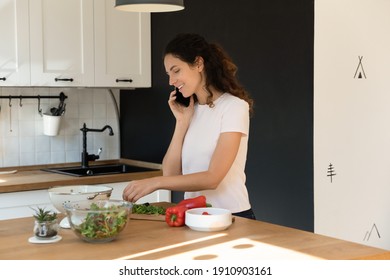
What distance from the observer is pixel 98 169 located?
487 centimetres

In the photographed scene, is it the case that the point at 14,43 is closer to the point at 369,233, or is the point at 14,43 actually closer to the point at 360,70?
the point at 360,70

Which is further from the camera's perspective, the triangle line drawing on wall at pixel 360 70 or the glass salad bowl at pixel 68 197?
the triangle line drawing on wall at pixel 360 70

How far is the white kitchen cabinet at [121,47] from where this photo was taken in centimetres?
461

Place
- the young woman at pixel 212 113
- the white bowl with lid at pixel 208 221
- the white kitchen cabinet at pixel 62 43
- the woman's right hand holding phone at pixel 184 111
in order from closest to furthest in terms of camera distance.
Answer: the white bowl with lid at pixel 208 221, the young woman at pixel 212 113, the woman's right hand holding phone at pixel 184 111, the white kitchen cabinet at pixel 62 43

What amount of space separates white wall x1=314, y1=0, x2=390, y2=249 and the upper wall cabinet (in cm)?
146

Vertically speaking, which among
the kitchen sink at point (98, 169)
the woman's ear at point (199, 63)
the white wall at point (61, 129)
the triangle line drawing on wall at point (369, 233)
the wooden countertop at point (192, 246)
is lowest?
the triangle line drawing on wall at point (369, 233)

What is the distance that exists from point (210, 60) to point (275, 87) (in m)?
1.22

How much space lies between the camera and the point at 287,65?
4.03 m

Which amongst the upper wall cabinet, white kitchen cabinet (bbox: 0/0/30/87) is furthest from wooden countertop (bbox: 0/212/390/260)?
the upper wall cabinet

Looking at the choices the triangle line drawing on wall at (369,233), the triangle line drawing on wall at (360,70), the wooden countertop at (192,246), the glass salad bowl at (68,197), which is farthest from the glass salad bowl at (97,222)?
the triangle line drawing on wall at (369,233)

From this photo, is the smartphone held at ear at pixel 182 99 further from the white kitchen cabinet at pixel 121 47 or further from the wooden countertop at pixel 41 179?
the white kitchen cabinet at pixel 121 47

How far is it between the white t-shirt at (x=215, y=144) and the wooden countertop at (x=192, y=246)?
0.44 meters

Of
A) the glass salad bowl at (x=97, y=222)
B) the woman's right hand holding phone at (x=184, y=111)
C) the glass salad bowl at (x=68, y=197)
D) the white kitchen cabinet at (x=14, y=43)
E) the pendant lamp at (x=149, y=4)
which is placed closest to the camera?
the glass salad bowl at (x=97, y=222)

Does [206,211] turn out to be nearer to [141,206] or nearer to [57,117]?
[141,206]
